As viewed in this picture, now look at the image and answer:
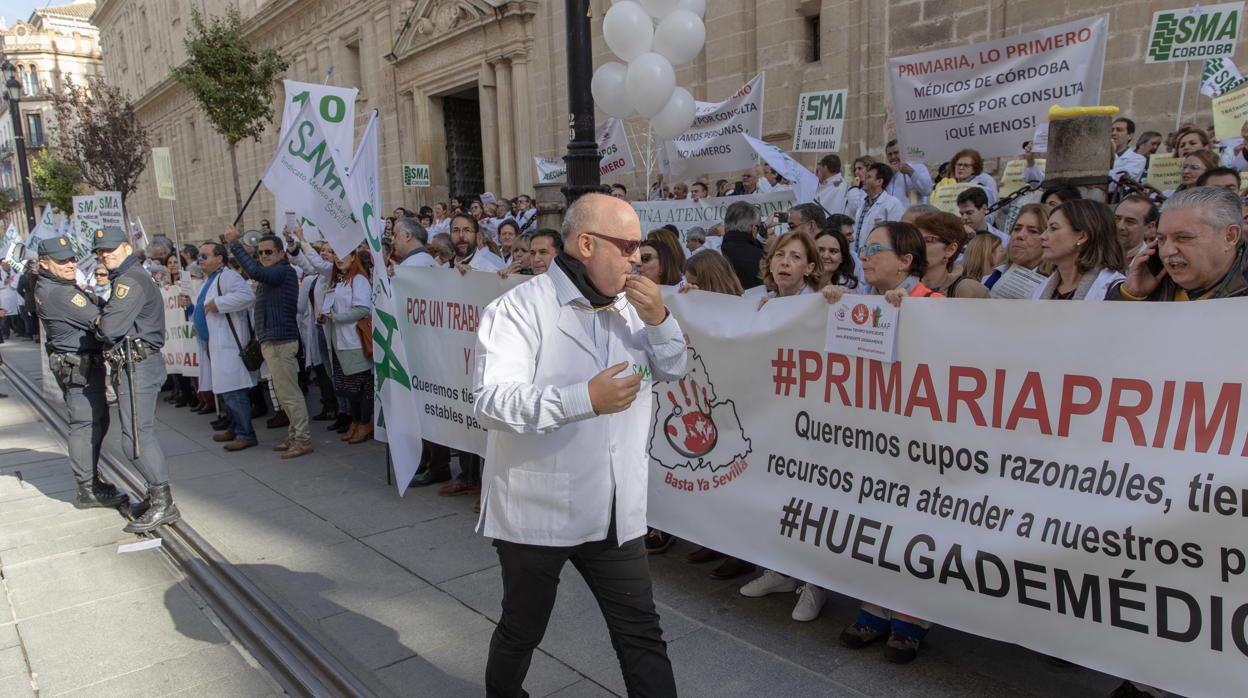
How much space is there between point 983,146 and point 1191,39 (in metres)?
1.76

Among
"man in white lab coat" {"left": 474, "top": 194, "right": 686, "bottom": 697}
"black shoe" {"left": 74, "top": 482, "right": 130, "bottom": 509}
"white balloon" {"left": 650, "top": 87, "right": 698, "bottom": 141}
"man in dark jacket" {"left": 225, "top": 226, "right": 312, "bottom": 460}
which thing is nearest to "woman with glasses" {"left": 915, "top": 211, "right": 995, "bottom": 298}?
"man in white lab coat" {"left": 474, "top": 194, "right": 686, "bottom": 697}

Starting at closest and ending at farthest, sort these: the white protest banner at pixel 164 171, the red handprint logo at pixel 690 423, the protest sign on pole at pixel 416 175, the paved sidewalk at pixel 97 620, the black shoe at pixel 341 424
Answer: the paved sidewalk at pixel 97 620, the red handprint logo at pixel 690 423, the black shoe at pixel 341 424, the white protest banner at pixel 164 171, the protest sign on pole at pixel 416 175

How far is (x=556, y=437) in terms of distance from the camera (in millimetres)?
2328

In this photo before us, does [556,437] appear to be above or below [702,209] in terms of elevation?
below

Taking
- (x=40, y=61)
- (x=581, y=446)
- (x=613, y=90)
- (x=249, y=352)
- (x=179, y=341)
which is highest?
(x=40, y=61)

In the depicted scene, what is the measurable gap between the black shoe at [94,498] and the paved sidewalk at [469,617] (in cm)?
12

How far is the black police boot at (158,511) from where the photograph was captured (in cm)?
511

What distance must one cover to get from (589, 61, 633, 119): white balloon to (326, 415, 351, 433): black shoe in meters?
4.53

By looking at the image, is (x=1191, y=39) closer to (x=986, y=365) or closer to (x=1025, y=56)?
→ (x=1025, y=56)

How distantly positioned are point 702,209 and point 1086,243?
6.13 metres

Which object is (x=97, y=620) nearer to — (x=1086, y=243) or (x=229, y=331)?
(x=229, y=331)

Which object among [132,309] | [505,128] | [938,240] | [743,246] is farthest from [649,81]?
[505,128]

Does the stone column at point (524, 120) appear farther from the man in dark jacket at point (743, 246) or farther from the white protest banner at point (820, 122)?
the man in dark jacket at point (743, 246)

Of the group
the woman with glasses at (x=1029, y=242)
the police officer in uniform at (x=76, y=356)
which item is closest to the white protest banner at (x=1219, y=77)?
the woman with glasses at (x=1029, y=242)
